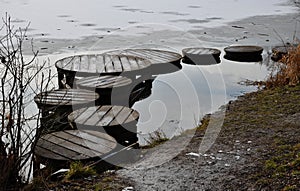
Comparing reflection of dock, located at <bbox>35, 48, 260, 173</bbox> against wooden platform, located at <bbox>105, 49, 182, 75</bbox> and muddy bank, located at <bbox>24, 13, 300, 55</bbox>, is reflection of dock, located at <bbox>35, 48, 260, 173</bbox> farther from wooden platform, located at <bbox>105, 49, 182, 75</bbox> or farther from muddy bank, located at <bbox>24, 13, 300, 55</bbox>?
muddy bank, located at <bbox>24, 13, 300, 55</bbox>

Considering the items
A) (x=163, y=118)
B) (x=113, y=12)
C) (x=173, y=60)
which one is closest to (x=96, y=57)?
(x=173, y=60)

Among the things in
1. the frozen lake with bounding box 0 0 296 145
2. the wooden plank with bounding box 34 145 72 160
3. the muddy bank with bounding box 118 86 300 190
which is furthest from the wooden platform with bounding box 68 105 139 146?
the wooden plank with bounding box 34 145 72 160

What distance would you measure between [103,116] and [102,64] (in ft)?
9.42

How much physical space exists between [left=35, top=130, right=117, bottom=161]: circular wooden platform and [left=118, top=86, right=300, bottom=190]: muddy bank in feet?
1.64

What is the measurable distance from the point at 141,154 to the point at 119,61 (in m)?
3.86

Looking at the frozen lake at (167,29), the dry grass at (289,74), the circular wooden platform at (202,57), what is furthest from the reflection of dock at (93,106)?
the dry grass at (289,74)

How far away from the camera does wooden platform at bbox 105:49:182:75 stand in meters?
9.12

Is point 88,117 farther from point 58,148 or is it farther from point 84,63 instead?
point 84,63

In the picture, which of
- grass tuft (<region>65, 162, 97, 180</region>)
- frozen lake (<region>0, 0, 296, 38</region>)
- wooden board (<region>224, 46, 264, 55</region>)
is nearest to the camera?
grass tuft (<region>65, 162, 97, 180</region>)

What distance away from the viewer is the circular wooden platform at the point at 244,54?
10336 millimetres

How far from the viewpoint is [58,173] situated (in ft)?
14.4

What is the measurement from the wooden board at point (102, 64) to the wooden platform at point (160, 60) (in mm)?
274

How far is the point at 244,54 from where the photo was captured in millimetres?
10367

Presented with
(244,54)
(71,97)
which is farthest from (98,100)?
(244,54)
